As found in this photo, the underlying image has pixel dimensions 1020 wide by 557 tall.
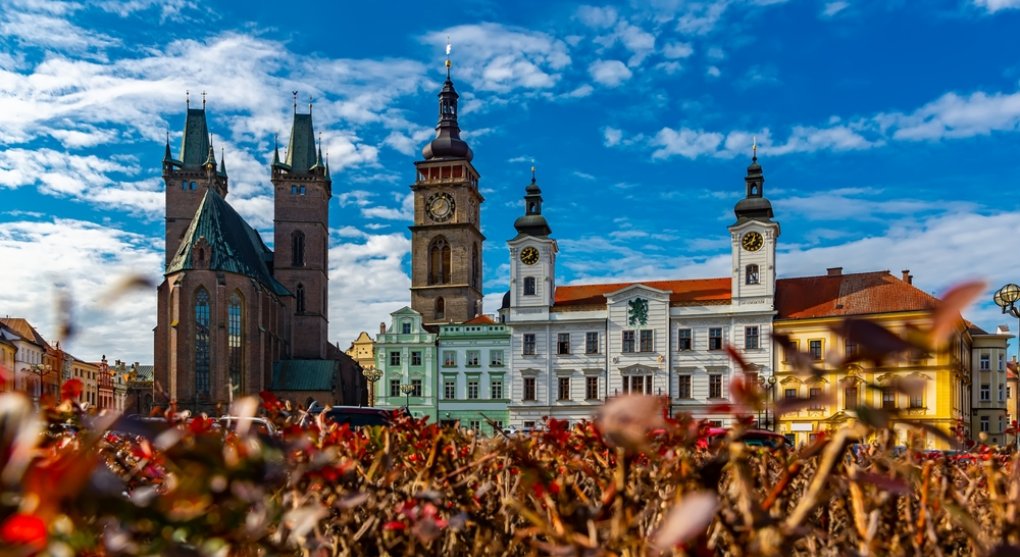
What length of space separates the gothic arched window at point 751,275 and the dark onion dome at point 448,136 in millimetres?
27371

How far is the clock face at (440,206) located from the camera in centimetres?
5947

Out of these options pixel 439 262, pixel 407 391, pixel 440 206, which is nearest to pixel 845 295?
pixel 407 391

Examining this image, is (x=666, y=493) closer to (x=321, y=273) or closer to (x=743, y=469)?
(x=743, y=469)

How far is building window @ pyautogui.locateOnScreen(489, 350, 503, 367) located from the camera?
4500cm

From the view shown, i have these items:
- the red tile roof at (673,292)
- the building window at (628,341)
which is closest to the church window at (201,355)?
the red tile roof at (673,292)

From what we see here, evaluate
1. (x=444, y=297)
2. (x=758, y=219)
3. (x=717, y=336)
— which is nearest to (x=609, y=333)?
(x=717, y=336)

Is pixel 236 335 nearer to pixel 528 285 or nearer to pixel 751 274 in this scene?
pixel 528 285

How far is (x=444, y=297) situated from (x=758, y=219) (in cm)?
2322

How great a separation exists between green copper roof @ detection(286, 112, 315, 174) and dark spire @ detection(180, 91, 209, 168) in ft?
22.5

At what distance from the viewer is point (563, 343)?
4259 centimetres

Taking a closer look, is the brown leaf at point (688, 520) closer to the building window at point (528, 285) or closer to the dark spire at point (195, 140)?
the building window at point (528, 285)

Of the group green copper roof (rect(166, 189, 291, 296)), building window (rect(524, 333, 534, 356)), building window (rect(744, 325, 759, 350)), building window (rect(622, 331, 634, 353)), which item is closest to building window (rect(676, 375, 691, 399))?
building window (rect(622, 331, 634, 353))

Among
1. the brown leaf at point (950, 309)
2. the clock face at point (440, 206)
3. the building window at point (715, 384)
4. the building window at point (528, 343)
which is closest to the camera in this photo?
the brown leaf at point (950, 309)

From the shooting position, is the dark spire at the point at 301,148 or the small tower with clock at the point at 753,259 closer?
the small tower with clock at the point at 753,259
